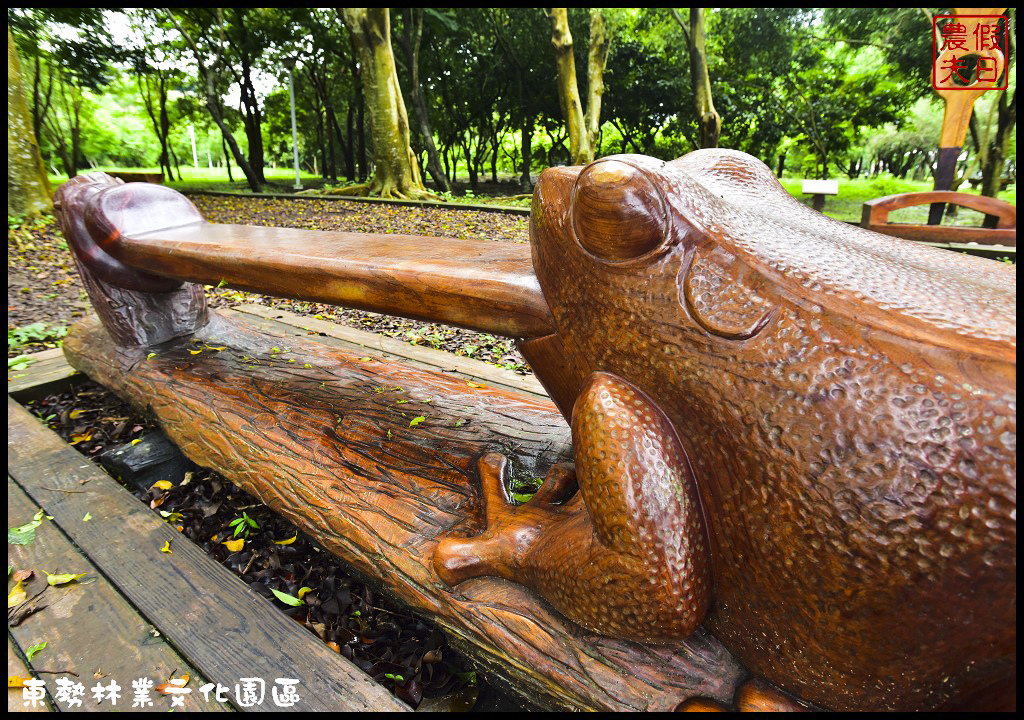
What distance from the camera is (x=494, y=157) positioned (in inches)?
662

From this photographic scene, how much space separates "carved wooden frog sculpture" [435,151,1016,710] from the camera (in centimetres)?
74

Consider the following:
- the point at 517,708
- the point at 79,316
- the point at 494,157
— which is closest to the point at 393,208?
the point at 79,316

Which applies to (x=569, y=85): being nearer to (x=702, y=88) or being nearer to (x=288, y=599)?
(x=702, y=88)

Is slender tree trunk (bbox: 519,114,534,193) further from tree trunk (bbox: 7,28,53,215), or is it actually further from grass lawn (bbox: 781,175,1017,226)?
tree trunk (bbox: 7,28,53,215)

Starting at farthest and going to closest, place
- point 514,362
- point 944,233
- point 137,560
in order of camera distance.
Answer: point 944,233, point 514,362, point 137,560

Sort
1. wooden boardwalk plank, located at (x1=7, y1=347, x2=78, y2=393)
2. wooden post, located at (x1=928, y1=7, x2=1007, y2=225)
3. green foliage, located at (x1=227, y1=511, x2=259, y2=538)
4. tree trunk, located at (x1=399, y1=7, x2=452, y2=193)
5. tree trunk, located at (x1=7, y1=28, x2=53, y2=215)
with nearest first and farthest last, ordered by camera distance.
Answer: green foliage, located at (x1=227, y1=511, x2=259, y2=538)
wooden boardwalk plank, located at (x1=7, y1=347, x2=78, y2=393)
wooden post, located at (x1=928, y1=7, x2=1007, y2=225)
tree trunk, located at (x1=7, y1=28, x2=53, y2=215)
tree trunk, located at (x1=399, y1=7, x2=452, y2=193)

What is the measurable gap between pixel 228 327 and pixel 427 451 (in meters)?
1.61

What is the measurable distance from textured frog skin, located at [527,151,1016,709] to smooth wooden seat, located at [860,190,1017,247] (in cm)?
583

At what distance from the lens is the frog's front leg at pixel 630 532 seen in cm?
94

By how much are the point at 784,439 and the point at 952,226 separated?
21.6 feet

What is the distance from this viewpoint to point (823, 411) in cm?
83

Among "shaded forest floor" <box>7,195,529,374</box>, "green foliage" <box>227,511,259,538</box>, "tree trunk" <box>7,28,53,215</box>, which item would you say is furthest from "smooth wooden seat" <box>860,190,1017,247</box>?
"tree trunk" <box>7,28,53,215</box>

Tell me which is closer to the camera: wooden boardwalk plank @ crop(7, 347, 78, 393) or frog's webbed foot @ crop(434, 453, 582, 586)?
frog's webbed foot @ crop(434, 453, 582, 586)

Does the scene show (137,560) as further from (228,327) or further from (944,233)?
(944,233)
